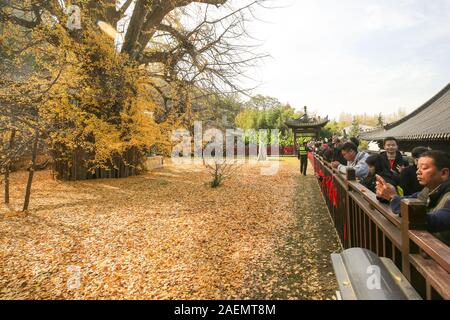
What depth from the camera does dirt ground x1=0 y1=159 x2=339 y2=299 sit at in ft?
11.8

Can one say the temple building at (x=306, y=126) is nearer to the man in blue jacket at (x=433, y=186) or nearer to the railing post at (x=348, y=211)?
the railing post at (x=348, y=211)

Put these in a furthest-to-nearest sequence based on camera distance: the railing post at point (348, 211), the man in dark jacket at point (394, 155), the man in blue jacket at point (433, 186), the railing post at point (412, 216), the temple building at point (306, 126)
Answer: the temple building at point (306, 126) < the man in dark jacket at point (394, 155) < the railing post at point (348, 211) < the man in blue jacket at point (433, 186) < the railing post at point (412, 216)

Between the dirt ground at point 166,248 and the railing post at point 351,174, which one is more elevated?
the railing post at point 351,174

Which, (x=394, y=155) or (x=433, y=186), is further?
(x=394, y=155)

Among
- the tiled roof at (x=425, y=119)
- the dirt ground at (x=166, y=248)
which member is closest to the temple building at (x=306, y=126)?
the tiled roof at (x=425, y=119)

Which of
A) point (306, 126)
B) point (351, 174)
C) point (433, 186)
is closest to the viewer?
point (433, 186)

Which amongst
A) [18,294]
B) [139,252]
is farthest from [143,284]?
[18,294]

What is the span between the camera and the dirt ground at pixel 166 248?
3.60 m

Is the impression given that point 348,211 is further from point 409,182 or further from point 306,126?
point 306,126

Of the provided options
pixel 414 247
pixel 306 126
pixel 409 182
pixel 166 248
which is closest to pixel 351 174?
pixel 409 182

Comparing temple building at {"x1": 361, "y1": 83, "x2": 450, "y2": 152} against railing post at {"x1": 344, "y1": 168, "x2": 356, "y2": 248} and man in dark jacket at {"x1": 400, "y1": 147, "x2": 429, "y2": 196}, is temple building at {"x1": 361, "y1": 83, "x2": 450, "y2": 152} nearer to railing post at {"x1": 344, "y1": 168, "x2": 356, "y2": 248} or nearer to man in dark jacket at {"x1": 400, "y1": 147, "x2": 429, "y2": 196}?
man in dark jacket at {"x1": 400, "y1": 147, "x2": 429, "y2": 196}

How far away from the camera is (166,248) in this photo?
496 cm
